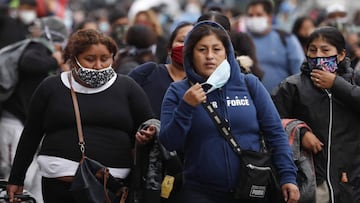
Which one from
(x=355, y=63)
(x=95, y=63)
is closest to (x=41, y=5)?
(x=355, y=63)

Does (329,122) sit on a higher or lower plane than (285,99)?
lower

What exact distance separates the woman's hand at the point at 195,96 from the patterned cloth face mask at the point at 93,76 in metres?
1.03

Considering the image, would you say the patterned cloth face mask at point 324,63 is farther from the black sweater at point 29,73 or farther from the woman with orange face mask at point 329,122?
the black sweater at point 29,73

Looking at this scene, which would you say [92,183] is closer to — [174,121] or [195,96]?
[174,121]

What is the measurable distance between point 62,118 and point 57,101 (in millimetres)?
133

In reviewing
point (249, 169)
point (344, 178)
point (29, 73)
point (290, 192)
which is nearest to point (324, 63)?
point (344, 178)

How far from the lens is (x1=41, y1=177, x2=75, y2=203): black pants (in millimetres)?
6914

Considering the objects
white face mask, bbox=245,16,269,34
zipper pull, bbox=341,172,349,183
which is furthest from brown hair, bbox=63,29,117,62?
white face mask, bbox=245,16,269,34

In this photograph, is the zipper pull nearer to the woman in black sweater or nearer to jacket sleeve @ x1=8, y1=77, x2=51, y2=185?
the woman in black sweater

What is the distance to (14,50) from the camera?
9.72 m

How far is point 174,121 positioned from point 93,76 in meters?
1.01

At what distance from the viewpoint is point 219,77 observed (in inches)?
243

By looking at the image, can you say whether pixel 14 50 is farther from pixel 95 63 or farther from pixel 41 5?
pixel 41 5

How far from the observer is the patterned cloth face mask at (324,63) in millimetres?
7270
